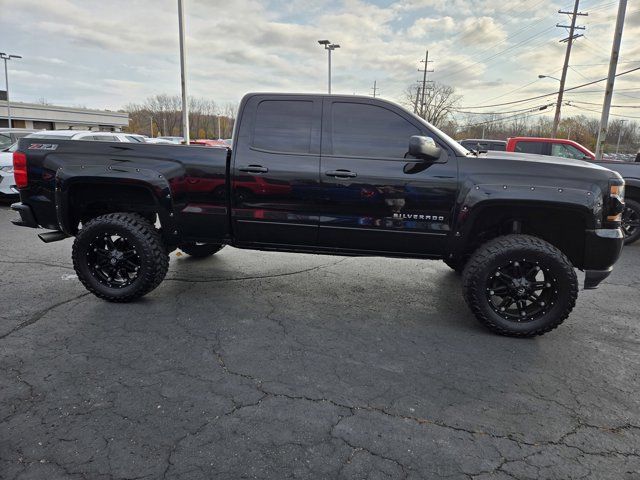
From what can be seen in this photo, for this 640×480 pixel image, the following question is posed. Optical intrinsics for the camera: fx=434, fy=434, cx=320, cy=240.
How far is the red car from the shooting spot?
35.8 feet

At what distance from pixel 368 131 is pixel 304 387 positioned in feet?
7.68

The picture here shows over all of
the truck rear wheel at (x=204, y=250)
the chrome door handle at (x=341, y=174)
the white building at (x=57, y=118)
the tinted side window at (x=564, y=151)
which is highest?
the white building at (x=57, y=118)

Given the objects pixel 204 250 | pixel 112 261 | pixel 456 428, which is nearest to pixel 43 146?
pixel 112 261

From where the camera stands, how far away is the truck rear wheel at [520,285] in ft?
12.0

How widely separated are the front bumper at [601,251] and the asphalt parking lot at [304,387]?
23.9 inches

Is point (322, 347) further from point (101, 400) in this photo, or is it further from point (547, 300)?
point (547, 300)

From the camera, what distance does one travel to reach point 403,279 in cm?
545

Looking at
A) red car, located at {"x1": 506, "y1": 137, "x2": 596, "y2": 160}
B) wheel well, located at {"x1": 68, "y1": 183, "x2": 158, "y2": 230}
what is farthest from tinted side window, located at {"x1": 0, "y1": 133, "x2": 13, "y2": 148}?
red car, located at {"x1": 506, "y1": 137, "x2": 596, "y2": 160}

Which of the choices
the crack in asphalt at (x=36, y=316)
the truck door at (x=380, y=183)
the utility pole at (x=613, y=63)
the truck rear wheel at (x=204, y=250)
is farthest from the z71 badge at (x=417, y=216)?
the utility pole at (x=613, y=63)

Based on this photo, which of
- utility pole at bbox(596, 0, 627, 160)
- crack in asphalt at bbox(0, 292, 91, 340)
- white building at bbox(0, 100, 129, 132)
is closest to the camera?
crack in asphalt at bbox(0, 292, 91, 340)

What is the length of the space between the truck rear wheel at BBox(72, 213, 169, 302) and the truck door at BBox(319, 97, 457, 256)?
1680mm

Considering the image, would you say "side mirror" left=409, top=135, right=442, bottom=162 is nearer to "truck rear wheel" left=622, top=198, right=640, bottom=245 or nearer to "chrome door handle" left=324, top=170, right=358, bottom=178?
"chrome door handle" left=324, top=170, right=358, bottom=178

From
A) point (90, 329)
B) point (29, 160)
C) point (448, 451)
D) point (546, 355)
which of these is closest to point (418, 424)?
point (448, 451)

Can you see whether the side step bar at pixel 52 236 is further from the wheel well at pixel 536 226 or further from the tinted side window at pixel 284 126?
the wheel well at pixel 536 226
